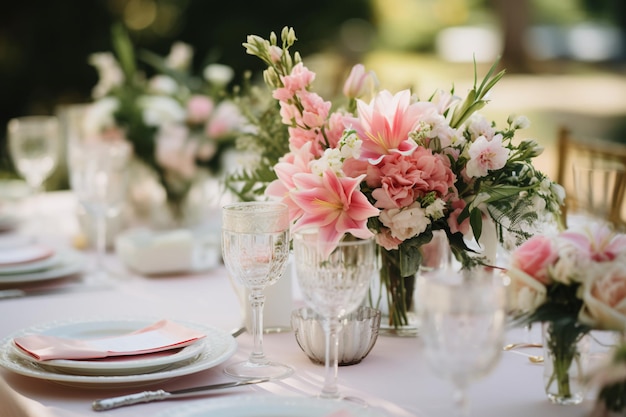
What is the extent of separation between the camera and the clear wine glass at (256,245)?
1.46 meters

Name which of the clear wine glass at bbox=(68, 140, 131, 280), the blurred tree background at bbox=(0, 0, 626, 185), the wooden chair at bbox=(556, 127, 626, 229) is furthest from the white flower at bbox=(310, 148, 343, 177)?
the blurred tree background at bbox=(0, 0, 626, 185)

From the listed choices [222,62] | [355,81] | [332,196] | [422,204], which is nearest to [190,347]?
[332,196]

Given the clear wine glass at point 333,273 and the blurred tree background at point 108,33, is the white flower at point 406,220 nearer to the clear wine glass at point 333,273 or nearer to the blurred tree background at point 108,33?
the clear wine glass at point 333,273

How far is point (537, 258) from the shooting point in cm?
129

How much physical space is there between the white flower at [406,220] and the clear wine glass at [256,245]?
0.55 feet

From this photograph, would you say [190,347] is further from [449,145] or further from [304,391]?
[449,145]

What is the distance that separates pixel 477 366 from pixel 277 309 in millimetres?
711

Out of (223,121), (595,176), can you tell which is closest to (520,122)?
(595,176)

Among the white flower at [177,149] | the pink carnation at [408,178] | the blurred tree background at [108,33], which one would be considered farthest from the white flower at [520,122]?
the blurred tree background at [108,33]

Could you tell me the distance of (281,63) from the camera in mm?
1615

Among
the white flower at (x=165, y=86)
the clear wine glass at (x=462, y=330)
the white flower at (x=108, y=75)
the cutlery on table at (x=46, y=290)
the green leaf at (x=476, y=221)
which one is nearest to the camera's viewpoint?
the clear wine glass at (x=462, y=330)

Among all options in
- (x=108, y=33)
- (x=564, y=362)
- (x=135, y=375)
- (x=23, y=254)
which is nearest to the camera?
(x=564, y=362)

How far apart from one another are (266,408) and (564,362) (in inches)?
15.8

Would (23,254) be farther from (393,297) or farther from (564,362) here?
(564,362)
